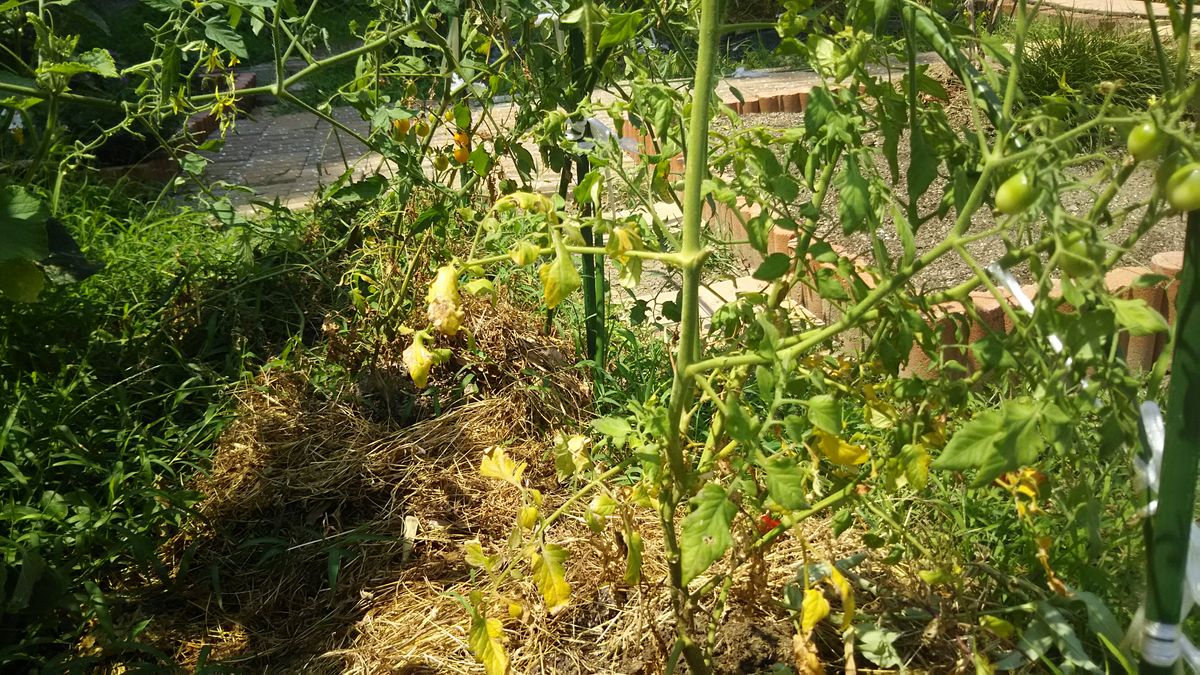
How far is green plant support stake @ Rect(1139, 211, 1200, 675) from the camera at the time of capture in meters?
0.91

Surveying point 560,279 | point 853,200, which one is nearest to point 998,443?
point 853,200

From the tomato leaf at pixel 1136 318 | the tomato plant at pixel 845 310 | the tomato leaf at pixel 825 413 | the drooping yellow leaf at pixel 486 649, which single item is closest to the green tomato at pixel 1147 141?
the tomato plant at pixel 845 310

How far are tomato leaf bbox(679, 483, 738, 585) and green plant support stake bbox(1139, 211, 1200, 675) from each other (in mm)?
443

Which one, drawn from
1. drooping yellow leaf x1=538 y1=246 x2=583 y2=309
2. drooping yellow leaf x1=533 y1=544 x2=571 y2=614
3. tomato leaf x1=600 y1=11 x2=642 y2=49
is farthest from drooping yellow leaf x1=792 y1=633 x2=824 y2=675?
tomato leaf x1=600 y1=11 x2=642 y2=49

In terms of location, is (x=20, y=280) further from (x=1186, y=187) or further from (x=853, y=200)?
(x=1186, y=187)

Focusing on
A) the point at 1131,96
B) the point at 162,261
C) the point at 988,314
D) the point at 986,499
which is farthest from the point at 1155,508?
the point at 1131,96

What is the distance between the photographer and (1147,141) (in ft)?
2.47

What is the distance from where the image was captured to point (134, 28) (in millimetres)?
9117

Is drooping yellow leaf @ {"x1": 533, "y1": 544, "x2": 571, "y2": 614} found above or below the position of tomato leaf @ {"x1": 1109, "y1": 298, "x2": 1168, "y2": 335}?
below

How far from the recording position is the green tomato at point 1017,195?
2.53 ft

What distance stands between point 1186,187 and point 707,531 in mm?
558

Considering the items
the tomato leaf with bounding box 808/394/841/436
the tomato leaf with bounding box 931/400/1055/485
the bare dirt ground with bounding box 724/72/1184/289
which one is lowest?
the bare dirt ground with bounding box 724/72/1184/289

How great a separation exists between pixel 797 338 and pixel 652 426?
0.21 m

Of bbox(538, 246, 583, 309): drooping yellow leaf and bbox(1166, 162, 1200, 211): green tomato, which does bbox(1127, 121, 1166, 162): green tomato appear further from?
bbox(538, 246, 583, 309): drooping yellow leaf
